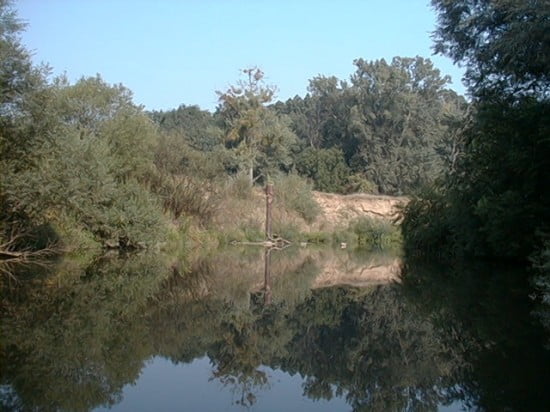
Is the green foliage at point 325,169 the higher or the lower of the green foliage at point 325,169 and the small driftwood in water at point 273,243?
the higher

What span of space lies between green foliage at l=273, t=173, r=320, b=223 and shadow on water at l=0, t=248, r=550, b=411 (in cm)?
2760

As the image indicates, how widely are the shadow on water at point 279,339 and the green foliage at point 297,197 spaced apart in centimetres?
2760

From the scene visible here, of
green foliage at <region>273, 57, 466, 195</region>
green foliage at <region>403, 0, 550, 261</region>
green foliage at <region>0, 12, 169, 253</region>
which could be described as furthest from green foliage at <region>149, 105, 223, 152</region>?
green foliage at <region>403, 0, 550, 261</region>

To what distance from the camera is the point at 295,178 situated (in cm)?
4597

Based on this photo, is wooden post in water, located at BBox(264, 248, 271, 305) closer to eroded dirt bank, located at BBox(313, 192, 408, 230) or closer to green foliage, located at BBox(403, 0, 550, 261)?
green foliage, located at BBox(403, 0, 550, 261)

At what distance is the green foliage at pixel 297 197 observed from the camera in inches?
1754

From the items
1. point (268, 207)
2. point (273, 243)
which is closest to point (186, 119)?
point (268, 207)

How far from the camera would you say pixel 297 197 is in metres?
45.0

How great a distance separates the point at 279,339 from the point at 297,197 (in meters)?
36.0

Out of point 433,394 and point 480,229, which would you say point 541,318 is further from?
point 480,229

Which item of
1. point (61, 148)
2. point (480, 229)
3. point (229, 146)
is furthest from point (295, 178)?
point (61, 148)

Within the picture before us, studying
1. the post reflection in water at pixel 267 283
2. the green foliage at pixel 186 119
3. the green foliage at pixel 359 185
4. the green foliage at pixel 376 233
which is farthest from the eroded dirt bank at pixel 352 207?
the green foliage at pixel 186 119

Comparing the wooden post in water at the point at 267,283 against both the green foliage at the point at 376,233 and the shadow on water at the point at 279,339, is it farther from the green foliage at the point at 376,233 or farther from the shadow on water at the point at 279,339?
the green foliage at the point at 376,233

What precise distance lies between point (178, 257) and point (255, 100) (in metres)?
32.7
